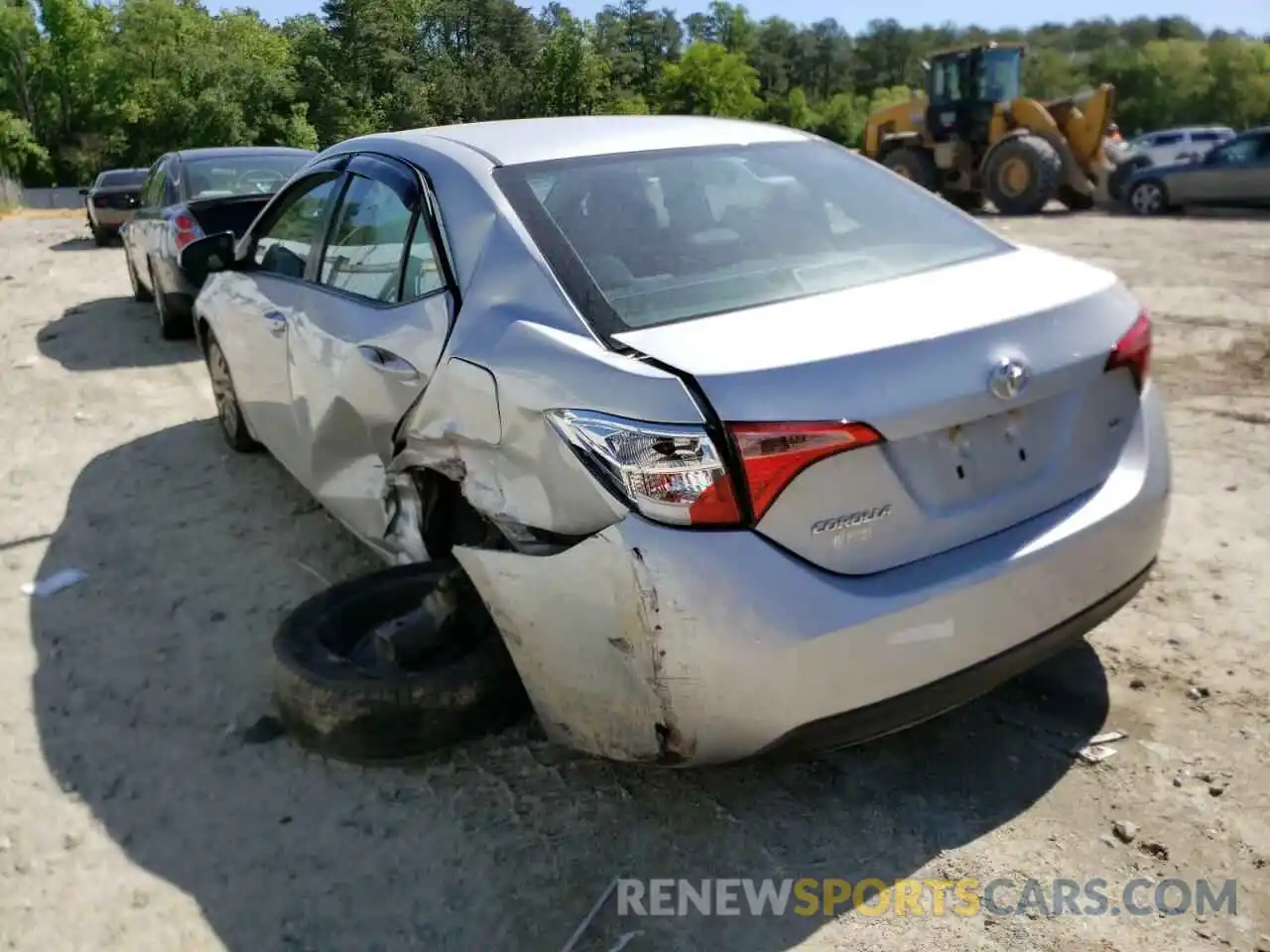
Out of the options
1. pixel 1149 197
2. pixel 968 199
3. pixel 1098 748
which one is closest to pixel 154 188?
pixel 1098 748

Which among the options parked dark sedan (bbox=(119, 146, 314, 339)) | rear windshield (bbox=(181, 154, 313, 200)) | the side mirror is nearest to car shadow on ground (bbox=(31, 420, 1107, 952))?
the side mirror

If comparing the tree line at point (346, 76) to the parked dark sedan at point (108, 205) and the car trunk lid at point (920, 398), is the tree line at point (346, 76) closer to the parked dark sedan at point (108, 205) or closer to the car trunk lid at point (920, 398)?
the parked dark sedan at point (108, 205)

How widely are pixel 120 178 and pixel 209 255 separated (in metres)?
17.8

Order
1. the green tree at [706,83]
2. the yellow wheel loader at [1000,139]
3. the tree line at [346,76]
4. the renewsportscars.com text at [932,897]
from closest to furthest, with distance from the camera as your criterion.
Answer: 1. the renewsportscars.com text at [932,897]
2. the yellow wheel loader at [1000,139]
3. the tree line at [346,76]
4. the green tree at [706,83]

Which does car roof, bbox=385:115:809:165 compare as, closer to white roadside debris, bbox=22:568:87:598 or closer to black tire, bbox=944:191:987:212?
white roadside debris, bbox=22:568:87:598

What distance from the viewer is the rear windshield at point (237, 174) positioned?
9.24 m

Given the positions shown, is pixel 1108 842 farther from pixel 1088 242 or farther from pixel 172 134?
pixel 172 134

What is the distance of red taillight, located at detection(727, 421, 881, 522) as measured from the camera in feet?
7.30

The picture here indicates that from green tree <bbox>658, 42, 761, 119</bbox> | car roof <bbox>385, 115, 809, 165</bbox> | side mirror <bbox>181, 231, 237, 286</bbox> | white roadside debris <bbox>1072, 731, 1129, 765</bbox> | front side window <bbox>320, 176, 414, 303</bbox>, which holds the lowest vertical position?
white roadside debris <bbox>1072, 731, 1129, 765</bbox>

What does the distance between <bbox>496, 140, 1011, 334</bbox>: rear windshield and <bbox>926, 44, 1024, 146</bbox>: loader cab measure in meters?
17.9

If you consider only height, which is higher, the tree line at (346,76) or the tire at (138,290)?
the tree line at (346,76)

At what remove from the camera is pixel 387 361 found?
3.25 metres

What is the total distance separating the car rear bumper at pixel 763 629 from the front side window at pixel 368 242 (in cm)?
120

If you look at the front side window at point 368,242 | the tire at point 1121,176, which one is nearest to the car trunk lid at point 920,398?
the front side window at point 368,242
